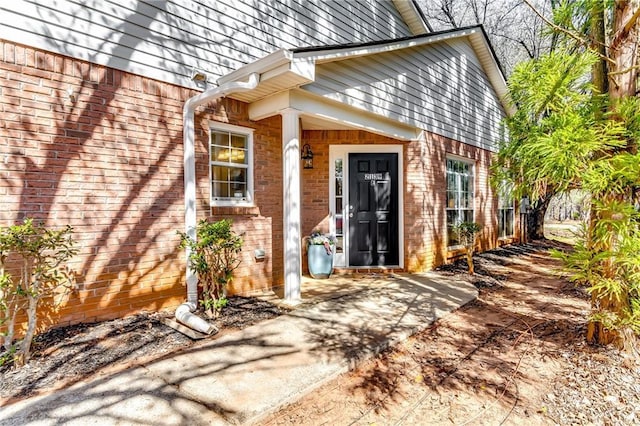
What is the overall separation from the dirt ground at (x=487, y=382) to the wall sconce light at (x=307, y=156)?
3.79m

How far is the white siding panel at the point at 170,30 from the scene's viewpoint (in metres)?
3.46

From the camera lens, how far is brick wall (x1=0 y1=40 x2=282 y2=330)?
333cm

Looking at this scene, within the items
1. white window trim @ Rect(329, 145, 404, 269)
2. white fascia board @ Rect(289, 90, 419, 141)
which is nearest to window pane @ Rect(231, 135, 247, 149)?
white fascia board @ Rect(289, 90, 419, 141)

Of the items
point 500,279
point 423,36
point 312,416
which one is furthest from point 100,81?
point 500,279

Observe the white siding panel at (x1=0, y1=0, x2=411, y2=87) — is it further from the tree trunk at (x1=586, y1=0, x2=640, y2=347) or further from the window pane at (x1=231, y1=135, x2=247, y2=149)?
the tree trunk at (x1=586, y1=0, x2=640, y2=347)

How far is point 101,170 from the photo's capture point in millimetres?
3834

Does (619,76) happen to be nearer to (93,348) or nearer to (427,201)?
(427,201)

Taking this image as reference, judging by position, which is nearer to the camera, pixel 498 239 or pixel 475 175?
pixel 475 175

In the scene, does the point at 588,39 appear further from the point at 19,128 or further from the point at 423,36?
the point at 19,128

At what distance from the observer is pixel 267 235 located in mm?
5637

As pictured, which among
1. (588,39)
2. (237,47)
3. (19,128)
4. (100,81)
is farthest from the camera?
(237,47)

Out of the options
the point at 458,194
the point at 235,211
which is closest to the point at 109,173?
the point at 235,211

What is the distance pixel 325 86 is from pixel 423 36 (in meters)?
2.88

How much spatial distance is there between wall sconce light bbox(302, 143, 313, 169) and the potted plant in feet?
4.60
